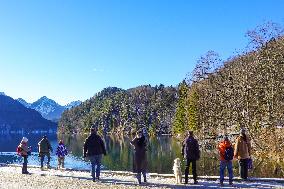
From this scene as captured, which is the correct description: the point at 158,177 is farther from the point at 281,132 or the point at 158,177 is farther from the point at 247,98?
the point at 247,98

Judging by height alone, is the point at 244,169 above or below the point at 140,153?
below

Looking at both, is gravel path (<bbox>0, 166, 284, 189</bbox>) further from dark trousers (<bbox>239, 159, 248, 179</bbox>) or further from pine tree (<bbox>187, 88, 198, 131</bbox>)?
pine tree (<bbox>187, 88, 198, 131</bbox>)

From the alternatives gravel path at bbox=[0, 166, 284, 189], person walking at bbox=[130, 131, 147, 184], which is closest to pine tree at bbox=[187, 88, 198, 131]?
gravel path at bbox=[0, 166, 284, 189]

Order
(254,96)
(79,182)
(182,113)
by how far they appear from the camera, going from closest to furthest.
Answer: (79,182) < (254,96) < (182,113)

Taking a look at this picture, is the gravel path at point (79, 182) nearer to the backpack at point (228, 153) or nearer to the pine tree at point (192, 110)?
the backpack at point (228, 153)

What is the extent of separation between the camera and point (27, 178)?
26172 mm

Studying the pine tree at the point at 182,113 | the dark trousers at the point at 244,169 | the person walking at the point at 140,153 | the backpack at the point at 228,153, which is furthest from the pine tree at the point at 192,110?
the backpack at the point at 228,153

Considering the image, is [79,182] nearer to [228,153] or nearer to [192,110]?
[228,153]

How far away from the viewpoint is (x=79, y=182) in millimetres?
23344

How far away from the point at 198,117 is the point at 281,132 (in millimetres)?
34604

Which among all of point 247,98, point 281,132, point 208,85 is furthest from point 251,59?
point 208,85

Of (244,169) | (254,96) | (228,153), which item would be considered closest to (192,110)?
(254,96)

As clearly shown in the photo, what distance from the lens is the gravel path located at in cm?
2038

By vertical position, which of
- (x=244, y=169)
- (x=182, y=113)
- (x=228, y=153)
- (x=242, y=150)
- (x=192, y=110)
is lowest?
(x=244, y=169)
